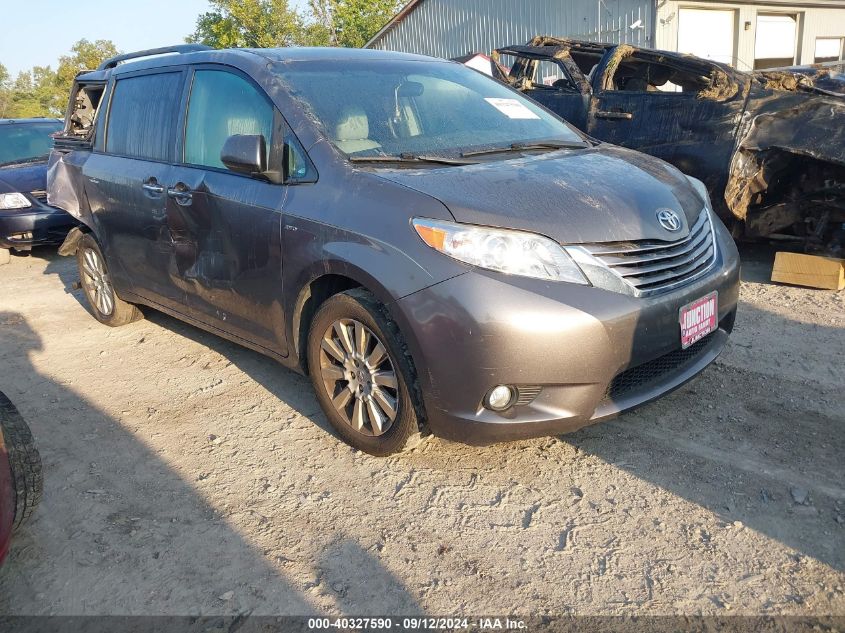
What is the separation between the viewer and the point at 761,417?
334 cm

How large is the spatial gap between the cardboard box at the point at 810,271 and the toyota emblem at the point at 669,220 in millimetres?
Answer: 2699

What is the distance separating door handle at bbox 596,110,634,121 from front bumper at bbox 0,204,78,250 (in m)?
5.79

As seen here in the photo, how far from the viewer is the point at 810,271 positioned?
5.16 meters

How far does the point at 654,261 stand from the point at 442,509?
4.30ft

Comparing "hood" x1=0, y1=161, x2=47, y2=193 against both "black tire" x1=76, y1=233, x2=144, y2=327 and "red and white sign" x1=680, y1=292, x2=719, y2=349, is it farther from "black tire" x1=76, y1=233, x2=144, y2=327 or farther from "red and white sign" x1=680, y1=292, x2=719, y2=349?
"red and white sign" x1=680, y1=292, x2=719, y2=349

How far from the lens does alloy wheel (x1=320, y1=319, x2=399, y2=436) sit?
300cm

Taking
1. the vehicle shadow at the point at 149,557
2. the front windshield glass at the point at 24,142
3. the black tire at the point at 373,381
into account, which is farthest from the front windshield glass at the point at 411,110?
the front windshield glass at the point at 24,142

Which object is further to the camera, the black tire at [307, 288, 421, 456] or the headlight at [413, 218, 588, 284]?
the black tire at [307, 288, 421, 456]

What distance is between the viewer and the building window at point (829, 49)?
19.9 m

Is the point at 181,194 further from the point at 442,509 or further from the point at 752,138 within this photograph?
the point at 752,138

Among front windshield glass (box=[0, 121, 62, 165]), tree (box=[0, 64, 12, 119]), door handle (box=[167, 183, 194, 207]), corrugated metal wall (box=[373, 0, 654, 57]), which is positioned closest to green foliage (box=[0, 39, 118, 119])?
tree (box=[0, 64, 12, 119])

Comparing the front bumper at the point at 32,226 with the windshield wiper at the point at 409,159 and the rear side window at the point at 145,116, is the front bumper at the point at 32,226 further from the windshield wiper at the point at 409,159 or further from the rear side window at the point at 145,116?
the windshield wiper at the point at 409,159

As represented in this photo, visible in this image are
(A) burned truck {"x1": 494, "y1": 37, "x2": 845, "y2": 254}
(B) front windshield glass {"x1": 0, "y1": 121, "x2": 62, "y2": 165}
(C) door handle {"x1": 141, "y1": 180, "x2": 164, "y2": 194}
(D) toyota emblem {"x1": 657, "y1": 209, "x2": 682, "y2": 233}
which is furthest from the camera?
(B) front windshield glass {"x1": 0, "y1": 121, "x2": 62, "y2": 165}

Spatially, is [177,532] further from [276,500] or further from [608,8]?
[608,8]
